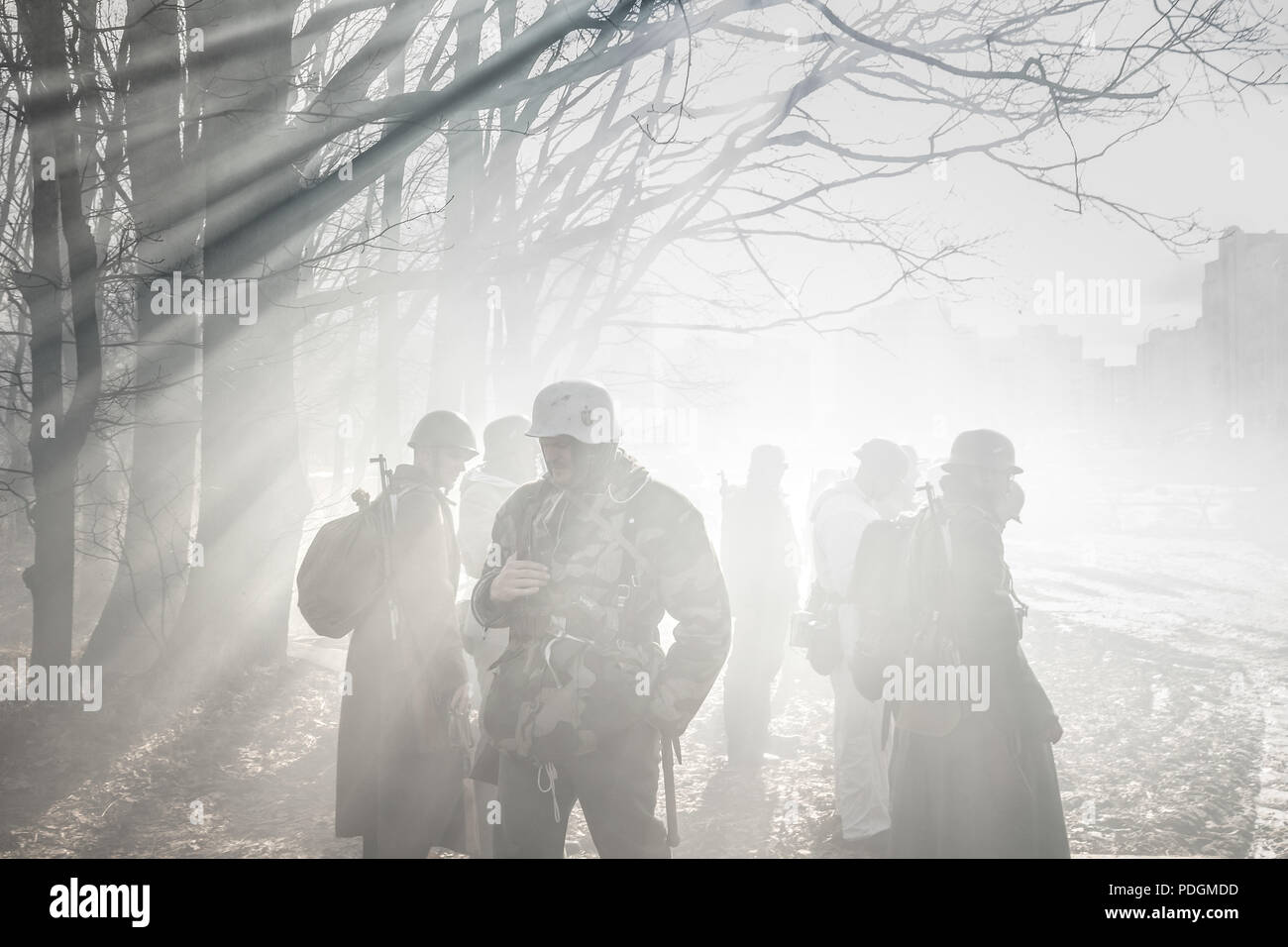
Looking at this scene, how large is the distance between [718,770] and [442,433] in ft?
11.5

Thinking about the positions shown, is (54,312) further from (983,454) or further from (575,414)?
(983,454)

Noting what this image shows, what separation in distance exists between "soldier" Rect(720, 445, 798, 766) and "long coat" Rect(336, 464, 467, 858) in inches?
114

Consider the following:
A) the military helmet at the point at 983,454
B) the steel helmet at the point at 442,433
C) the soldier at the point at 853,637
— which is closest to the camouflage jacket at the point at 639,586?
the military helmet at the point at 983,454

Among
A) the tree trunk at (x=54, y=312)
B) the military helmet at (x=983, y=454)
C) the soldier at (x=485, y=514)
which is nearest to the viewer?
the military helmet at (x=983, y=454)

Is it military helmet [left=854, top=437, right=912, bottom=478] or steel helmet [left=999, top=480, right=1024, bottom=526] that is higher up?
military helmet [left=854, top=437, right=912, bottom=478]

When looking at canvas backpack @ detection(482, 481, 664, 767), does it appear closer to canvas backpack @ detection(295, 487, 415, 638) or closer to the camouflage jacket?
the camouflage jacket

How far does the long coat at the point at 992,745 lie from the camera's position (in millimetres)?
3324

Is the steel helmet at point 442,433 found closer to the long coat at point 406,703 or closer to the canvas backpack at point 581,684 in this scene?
the long coat at point 406,703

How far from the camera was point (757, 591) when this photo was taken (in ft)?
22.7

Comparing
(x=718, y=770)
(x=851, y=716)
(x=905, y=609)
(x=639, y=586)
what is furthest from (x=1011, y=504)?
(x=718, y=770)

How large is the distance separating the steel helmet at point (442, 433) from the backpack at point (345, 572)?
463mm

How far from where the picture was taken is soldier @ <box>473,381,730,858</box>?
3.04 m

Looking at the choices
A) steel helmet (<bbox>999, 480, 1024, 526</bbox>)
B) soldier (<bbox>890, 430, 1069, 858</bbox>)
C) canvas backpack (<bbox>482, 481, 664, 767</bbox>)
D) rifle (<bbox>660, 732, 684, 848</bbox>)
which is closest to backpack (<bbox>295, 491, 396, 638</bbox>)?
canvas backpack (<bbox>482, 481, 664, 767</bbox>)
